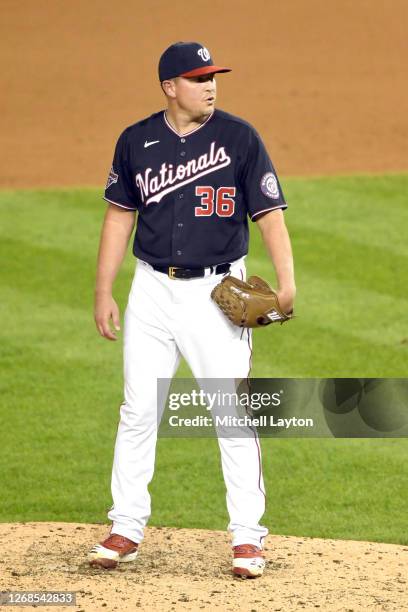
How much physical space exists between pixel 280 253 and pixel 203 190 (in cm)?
37

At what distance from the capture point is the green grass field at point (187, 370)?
20.1 feet

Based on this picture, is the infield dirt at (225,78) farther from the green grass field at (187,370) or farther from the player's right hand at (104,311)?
the player's right hand at (104,311)

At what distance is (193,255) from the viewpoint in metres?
4.88

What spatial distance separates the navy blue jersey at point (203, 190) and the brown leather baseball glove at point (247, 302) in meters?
0.13

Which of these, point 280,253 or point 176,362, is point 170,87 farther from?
point 176,362

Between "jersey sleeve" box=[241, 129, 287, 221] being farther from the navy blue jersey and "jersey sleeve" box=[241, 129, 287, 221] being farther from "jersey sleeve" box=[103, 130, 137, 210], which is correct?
"jersey sleeve" box=[103, 130, 137, 210]

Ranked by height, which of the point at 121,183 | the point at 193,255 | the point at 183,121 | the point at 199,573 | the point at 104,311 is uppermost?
the point at 183,121

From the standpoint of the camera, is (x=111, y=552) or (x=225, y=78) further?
(x=225, y=78)

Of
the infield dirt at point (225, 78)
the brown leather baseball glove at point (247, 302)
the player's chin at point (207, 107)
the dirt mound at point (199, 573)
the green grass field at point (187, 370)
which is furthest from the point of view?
the infield dirt at point (225, 78)

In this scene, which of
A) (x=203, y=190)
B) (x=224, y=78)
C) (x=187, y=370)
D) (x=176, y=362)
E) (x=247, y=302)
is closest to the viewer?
(x=247, y=302)

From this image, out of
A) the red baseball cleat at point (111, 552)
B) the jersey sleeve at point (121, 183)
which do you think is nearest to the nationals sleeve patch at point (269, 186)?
the jersey sleeve at point (121, 183)

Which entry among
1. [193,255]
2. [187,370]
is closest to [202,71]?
[193,255]

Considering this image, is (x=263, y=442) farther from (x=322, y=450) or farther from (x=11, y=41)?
(x=11, y=41)

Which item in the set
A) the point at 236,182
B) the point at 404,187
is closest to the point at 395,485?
the point at 236,182
